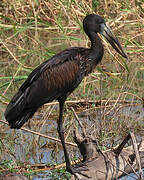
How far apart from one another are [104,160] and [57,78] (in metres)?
1.17

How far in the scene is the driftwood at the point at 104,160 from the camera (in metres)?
4.42

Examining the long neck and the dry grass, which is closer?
the long neck

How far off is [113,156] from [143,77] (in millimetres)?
3701

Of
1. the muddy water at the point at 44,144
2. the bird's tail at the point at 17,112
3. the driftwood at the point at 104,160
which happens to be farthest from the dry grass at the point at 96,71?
the bird's tail at the point at 17,112

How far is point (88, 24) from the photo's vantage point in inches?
212

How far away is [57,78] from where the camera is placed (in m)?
5.18

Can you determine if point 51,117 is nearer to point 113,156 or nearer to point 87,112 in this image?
point 87,112

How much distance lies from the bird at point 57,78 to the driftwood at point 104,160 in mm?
280

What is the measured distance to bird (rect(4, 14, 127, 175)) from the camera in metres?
4.88

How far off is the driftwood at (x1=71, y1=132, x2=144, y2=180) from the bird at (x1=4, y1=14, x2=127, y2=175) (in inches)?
11.0

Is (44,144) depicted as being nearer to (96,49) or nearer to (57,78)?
(57,78)

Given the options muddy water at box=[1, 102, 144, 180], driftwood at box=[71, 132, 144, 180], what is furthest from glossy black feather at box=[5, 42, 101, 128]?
driftwood at box=[71, 132, 144, 180]

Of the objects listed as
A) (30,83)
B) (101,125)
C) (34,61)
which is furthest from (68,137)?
(34,61)

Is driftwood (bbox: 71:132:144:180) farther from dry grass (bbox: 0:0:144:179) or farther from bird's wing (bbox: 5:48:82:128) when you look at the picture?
bird's wing (bbox: 5:48:82:128)
